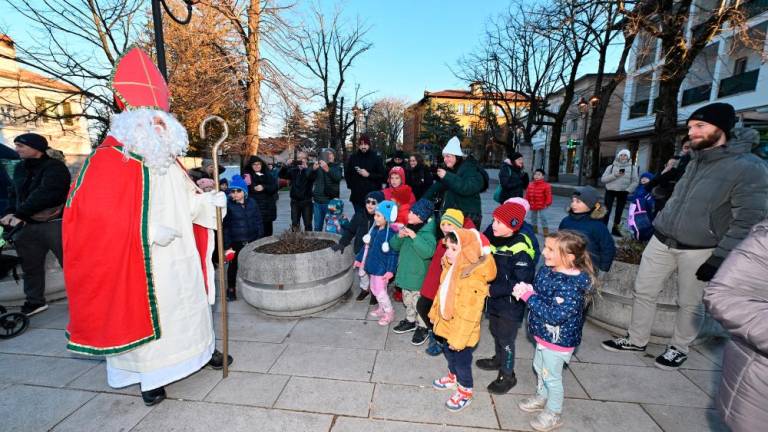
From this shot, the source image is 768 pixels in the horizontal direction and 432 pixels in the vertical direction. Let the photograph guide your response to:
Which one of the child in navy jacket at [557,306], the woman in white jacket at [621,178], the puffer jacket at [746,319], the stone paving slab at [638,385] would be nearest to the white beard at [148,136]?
the child in navy jacket at [557,306]

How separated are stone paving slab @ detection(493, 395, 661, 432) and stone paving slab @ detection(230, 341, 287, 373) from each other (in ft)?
6.69

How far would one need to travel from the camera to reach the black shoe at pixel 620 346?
10.7 feet

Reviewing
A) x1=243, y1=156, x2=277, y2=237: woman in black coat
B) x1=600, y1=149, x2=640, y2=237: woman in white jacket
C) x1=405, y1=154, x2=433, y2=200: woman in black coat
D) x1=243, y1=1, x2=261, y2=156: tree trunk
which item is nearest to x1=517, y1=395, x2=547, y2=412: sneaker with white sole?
x1=405, y1=154, x2=433, y2=200: woman in black coat

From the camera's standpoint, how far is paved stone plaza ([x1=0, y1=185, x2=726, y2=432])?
92.5 inches

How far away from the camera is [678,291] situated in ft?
9.98

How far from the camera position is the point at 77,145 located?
26453 millimetres

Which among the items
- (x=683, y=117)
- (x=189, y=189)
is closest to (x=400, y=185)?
(x=189, y=189)

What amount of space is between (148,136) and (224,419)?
212 cm

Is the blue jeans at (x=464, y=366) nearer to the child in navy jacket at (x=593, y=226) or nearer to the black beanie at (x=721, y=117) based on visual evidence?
the child in navy jacket at (x=593, y=226)

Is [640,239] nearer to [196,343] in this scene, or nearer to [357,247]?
[357,247]

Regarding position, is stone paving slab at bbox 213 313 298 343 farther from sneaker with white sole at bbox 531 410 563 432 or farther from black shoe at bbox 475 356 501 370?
sneaker with white sole at bbox 531 410 563 432

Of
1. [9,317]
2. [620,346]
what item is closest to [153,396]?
[9,317]

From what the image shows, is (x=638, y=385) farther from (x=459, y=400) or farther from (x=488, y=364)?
(x=459, y=400)

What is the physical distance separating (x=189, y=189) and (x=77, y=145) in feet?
110
